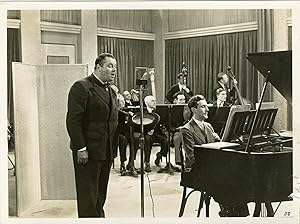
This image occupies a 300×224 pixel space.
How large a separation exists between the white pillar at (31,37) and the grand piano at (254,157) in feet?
2.54

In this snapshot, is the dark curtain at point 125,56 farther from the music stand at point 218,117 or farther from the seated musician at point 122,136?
the music stand at point 218,117

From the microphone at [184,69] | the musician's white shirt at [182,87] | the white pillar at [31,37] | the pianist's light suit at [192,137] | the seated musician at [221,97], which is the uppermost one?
the white pillar at [31,37]

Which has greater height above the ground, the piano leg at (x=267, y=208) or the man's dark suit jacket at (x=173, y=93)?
the man's dark suit jacket at (x=173, y=93)

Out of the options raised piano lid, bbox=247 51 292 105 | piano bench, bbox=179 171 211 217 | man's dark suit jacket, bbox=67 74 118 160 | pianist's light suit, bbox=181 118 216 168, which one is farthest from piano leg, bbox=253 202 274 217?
man's dark suit jacket, bbox=67 74 118 160

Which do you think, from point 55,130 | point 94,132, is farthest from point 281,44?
point 55,130

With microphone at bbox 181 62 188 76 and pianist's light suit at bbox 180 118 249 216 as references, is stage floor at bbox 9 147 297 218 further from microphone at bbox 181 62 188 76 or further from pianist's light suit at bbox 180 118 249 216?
microphone at bbox 181 62 188 76

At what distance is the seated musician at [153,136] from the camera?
1.73m

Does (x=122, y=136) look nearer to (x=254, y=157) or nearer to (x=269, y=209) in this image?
(x=254, y=157)

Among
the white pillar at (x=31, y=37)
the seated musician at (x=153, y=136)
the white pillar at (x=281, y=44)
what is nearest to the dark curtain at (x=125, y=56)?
the seated musician at (x=153, y=136)

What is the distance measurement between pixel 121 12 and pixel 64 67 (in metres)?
0.33

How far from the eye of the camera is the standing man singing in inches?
67.1

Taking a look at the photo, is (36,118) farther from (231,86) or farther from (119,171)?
(231,86)
